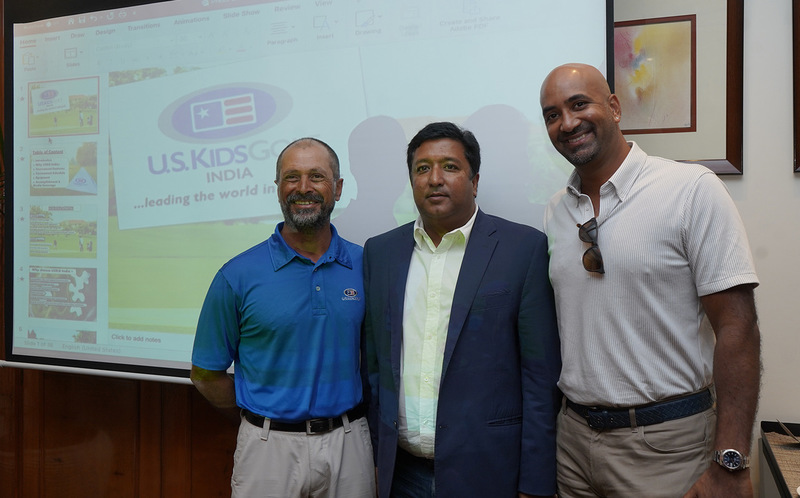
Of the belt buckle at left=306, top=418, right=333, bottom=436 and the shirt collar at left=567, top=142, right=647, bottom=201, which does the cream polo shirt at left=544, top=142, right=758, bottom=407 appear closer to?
the shirt collar at left=567, top=142, right=647, bottom=201

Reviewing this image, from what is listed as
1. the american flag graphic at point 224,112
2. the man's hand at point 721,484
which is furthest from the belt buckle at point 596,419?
the american flag graphic at point 224,112

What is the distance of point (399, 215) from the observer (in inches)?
78.0

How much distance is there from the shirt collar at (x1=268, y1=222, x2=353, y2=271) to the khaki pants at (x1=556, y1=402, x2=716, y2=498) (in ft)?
2.72

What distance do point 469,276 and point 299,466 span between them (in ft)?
2.32

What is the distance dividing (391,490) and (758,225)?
141cm

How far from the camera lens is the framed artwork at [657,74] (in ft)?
6.13

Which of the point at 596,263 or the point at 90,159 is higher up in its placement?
the point at 90,159

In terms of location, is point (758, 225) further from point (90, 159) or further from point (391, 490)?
point (90, 159)

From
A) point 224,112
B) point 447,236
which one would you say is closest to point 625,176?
point 447,236

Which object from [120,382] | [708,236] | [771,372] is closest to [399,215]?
[708,236]

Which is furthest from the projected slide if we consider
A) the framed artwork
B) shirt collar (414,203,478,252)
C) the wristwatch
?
the wristwatch

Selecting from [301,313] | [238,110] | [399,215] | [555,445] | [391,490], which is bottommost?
[391,490]

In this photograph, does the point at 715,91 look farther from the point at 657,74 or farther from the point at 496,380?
the point at 496,380

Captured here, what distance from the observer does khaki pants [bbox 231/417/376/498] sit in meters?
1.57
